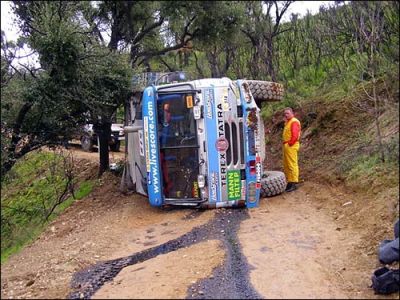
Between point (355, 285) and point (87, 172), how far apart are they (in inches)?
422

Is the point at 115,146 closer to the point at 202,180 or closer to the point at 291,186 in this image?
the point at 291,186

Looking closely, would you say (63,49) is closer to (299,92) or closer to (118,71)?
(118,71)

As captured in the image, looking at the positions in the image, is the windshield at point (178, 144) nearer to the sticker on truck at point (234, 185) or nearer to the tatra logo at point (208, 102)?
the tatra logo at point (208, 102)

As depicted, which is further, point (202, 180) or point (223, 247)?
point (202, 180)

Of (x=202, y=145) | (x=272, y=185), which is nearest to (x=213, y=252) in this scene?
(x=202, y=145)

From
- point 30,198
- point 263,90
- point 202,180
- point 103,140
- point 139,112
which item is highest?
point 263,90

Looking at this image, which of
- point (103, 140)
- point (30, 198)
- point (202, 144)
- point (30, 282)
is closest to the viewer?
point (30, 282)

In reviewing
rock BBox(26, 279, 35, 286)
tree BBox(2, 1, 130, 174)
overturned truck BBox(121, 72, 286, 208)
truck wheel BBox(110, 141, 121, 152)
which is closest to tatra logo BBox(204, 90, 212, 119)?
overturned truck BBox(121, 72, 286, 208)

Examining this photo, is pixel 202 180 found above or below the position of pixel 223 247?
above

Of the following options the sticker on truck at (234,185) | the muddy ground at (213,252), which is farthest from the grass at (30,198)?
the sticker on truck at (234,185)

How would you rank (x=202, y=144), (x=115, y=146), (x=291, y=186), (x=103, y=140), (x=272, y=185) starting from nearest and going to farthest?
1. (x=202, y=144)
2. (x=272, y=185)
3. (x=291, y=186)
4. (x=103, y=140)
5. (x=115, y=146)

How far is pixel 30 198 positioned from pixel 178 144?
7.07 meters

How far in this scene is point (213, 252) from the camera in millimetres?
6582

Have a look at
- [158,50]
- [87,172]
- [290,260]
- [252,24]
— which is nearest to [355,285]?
[290,260]
